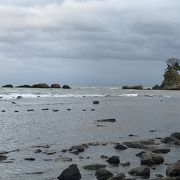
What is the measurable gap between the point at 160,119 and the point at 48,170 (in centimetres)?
2245

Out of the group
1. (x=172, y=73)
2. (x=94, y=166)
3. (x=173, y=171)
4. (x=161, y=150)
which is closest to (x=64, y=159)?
(x=94, y=166)

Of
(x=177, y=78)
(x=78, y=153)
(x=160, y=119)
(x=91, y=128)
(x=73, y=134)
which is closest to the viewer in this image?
(x=78, y=153)

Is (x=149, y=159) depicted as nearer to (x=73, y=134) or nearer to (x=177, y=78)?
(x=73, y=134)

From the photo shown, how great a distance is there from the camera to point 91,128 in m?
30.3

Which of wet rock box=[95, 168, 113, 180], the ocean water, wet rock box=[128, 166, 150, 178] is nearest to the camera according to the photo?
wet rock box=[95, 168, 113, 180]

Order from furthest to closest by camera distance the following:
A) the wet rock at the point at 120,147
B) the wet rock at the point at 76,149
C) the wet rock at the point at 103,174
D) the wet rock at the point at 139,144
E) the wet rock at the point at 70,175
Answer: the wet rock at the point at 139,144, the wet rock at the point at 120,147, the wet rock at the point at 76,149, the wet rock at the point at 103,174, the wet rock at the point at 70,175

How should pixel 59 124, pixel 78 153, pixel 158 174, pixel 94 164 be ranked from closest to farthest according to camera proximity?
pixel 158 174 → pixel 94 164 → pixel 78 153 → pixel 59 124

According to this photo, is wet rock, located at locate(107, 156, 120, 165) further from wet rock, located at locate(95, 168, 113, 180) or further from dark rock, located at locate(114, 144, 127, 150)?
dark rock, located at locate(114, 144, 127, 150)

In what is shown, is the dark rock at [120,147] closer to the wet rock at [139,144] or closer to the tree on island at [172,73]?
the wet rock at [139,144]

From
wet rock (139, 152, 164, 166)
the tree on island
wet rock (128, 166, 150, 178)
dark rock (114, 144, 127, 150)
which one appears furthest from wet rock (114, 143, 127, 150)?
the tree on island

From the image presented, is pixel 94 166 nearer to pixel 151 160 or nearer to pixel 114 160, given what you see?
pixel 114 160

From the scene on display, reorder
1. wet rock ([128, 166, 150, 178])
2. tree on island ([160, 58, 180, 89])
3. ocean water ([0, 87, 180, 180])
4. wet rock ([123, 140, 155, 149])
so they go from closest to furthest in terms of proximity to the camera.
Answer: wet rock ([128, 166, 150, 178]) < ocean water ([0, 87, 180, 180]) < wet rock ([123, 140, 155, 149]) < tree on island ([160, 58, 180, 89])

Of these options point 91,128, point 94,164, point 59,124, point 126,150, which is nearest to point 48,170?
point 94,164

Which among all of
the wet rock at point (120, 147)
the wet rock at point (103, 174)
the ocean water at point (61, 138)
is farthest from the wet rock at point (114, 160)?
the wet rock at point (120, 147)
